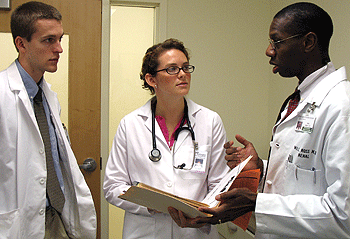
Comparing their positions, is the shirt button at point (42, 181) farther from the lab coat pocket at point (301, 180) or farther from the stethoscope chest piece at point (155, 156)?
the lab coat pocket at point (301, 180)

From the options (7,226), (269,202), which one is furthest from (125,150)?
(269,202)

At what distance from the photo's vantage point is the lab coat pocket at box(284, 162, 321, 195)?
1.26 m

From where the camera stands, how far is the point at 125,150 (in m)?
1.81

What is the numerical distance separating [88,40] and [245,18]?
1333 millimetres

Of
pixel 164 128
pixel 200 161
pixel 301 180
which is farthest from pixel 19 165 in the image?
pixel 301 180

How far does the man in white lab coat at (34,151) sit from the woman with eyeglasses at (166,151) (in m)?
0.21

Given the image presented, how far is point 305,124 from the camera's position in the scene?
1289mm

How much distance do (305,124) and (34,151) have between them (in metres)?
1.20

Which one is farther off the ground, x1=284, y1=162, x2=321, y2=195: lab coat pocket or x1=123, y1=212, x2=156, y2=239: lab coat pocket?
x1=284, y1=162, x2=321, y2=195: lab coat pocket

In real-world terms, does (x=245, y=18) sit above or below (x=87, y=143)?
above

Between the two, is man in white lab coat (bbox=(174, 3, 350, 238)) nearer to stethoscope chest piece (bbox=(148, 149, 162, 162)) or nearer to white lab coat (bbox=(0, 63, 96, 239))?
Answer: stethoscope chest piece (bbox=(148, 149, 162, 162))

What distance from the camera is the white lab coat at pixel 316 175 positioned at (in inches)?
45.7

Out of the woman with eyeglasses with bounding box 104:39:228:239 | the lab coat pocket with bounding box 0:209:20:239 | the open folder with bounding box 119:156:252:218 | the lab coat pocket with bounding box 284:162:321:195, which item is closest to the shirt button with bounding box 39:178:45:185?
the lab coat pocket with bounding box 0:209:20:239

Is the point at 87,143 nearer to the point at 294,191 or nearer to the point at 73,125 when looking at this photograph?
the point at 73,125
